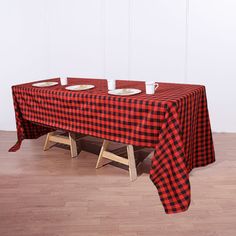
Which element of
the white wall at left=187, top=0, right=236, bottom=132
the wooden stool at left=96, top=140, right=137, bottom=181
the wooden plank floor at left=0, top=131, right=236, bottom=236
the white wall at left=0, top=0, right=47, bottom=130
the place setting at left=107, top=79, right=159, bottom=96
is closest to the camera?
the wooden plank floor at left=0, top=131, right=236, bottom=236

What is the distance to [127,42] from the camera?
150 inches

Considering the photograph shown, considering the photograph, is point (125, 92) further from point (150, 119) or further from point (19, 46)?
point (19, 46)

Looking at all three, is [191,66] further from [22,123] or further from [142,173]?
[22,123]

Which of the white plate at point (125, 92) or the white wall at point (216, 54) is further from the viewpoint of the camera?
the white wall at point (216, 54)

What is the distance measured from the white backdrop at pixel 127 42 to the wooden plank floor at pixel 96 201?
3.86 ft

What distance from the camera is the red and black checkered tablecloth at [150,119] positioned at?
200 cm

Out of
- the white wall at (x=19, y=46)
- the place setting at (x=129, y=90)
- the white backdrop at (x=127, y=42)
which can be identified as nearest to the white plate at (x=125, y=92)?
the place setting at (x=129, y=90)

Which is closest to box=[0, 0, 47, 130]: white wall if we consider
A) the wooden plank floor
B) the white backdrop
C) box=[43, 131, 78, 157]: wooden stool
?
the white backdrop

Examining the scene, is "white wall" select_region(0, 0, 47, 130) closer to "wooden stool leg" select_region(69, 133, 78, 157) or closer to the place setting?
"wooden stool leg" select_region(69, 133, 78, 157)

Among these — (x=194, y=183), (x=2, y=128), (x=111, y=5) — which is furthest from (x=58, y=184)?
(x=111, y=5)

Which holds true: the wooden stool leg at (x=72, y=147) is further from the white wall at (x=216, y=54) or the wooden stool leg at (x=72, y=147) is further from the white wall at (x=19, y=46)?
the white wall at (x=216, y=54)

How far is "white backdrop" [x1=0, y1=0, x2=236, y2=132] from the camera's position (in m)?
3.65

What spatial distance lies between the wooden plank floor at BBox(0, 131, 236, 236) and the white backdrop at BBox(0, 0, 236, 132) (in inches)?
46.3

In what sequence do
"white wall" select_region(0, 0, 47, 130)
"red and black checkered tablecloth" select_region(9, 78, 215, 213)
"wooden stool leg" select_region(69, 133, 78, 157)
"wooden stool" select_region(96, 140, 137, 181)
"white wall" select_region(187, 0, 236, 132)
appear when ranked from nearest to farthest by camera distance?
"red and black checkered tablecloth" select_region(9, 78, 215, 213) < "wooden stool" select_region(96, 140, 137, 181) < "wooden stool leg" select_region(69, 133, 78, 157) < "white wall" select_region(187, 0, 236, 132) < "white wall" select_region(0, 0, 47, 130)
